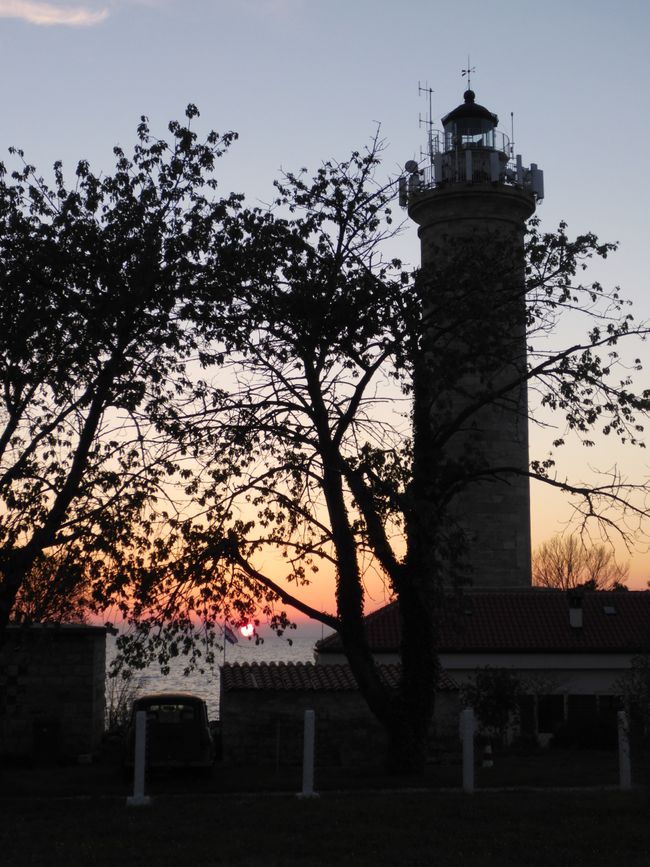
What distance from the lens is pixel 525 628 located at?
41.8 m

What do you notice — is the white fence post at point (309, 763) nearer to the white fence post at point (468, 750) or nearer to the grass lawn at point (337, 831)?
the grass lawn at point (337, 831)

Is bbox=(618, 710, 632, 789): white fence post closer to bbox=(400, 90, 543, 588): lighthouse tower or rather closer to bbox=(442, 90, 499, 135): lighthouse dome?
bbox=(400, 90, 543, 588): lighthouse tower

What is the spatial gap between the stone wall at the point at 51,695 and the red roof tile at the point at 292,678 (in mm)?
3507

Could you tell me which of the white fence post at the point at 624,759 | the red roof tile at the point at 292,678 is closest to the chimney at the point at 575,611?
the red roof tile at the point at 292,678

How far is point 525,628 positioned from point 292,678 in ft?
48.2

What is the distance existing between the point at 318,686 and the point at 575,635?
16.0 metres

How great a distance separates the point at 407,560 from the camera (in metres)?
20.7

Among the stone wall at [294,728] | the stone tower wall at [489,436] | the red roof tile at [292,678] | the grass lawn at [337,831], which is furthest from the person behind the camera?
the stone tower wall at [489,436]

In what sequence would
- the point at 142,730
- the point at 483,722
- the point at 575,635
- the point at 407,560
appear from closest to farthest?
the point at 142,730 < the point at 407,560 < the point at 483,722 < the point at 575,635

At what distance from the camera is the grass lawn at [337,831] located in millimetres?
12250

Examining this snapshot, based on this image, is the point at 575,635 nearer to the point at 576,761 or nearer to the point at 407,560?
the point at 576,761

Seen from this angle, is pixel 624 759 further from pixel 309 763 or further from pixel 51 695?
pixel 51 695

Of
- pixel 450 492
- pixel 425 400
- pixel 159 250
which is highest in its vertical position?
pixel 159 250

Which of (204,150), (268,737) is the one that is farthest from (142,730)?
(268,737)
